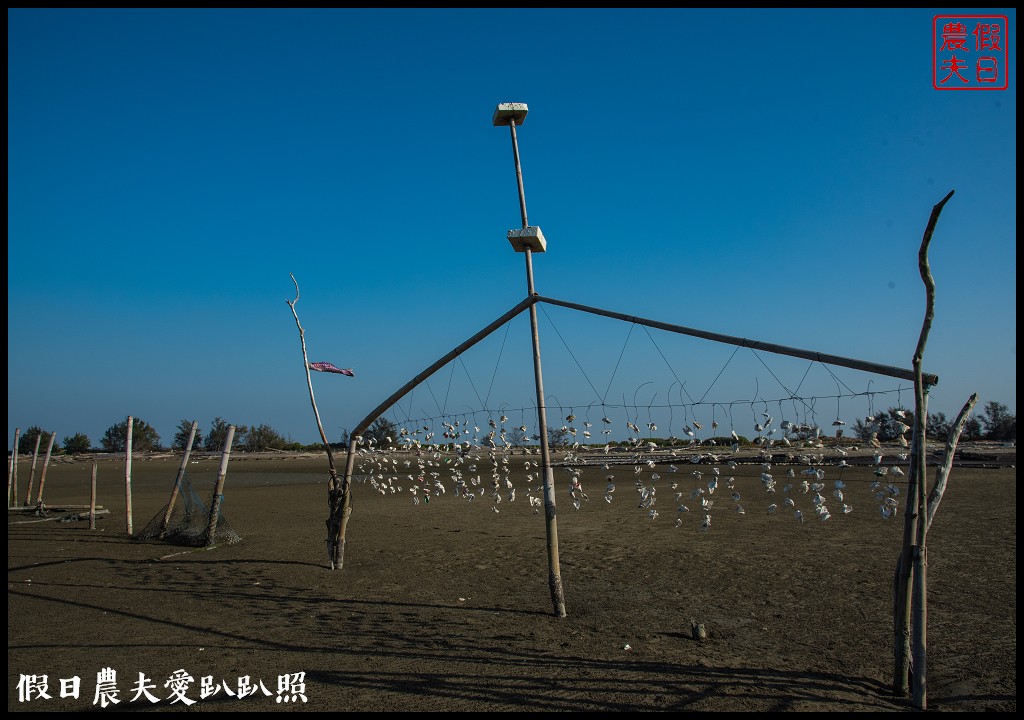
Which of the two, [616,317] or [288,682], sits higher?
[616,317]

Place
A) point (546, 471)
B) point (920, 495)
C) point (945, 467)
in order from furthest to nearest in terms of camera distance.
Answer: point (546, 471) < point (945, 467) < point (920, 495)

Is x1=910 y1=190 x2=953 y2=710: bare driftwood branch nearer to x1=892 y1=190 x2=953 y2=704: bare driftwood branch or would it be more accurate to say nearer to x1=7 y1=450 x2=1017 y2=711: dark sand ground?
x1=892 y1=190 x2=953 y2=704: bare driftwood branch

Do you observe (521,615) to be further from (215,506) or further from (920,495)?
(215,506)

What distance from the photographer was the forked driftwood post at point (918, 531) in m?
4.55

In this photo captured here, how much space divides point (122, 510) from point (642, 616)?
51.5 ft

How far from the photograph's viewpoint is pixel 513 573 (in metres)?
9.39

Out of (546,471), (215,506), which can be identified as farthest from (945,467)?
(215,506)

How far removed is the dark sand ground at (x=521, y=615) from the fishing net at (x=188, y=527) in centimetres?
39

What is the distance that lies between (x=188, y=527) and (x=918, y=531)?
11.4 m

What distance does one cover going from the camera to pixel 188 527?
12109 mm

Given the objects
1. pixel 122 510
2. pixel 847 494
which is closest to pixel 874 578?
pixel 847 494

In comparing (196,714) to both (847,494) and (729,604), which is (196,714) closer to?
(729,604)

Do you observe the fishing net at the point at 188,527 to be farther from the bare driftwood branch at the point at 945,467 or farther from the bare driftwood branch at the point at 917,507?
the bare driftwood branch at the point at 945,467

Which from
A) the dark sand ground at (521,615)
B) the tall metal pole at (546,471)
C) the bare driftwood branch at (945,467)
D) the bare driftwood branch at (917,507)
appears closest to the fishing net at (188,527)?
the dark sand ground at (521,615)
